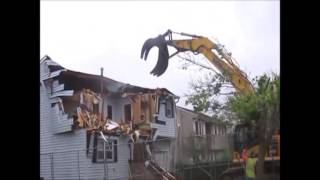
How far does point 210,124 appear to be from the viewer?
12.2 feet

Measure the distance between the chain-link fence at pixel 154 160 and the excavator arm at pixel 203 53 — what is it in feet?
1.59

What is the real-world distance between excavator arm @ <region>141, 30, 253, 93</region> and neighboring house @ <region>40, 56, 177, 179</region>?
268mm

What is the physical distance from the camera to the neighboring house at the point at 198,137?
3678 millimetres

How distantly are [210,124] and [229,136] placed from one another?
19cm

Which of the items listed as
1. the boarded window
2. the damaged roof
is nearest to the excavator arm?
the damaged roof

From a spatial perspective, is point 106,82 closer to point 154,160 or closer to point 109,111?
point 109,111

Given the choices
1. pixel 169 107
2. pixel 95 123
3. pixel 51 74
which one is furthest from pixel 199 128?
pixel 51 74

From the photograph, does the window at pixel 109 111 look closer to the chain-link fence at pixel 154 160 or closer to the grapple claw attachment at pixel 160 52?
the chain-link fence at pixel 154 160

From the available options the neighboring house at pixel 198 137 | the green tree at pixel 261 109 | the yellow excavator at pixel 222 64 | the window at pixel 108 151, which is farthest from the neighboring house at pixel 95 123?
the green tree at pixel 261 109

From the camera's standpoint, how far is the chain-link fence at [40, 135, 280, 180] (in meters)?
3.48

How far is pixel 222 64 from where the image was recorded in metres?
3.88

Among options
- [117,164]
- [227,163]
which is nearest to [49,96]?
[117,164]
